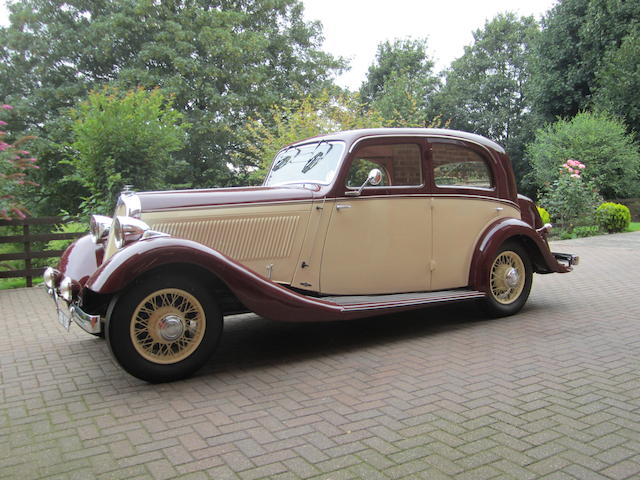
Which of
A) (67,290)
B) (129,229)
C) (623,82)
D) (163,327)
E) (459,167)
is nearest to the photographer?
(163,327)

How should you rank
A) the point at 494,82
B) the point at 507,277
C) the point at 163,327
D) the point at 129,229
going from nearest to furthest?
the point at 163,327
the point at 129,229
the point at 507,277
the point at 494,82

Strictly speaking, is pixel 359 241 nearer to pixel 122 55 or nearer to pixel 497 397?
pixel 497 397

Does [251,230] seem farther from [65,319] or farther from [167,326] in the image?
[65,319]

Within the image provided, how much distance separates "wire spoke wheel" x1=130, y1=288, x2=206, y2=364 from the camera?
3494mm

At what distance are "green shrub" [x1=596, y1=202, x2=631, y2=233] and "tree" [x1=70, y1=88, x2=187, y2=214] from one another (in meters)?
13.0

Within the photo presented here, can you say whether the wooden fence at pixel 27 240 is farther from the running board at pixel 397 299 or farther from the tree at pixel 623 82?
the tree at pixel 623 82

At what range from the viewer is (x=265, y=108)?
835 inches

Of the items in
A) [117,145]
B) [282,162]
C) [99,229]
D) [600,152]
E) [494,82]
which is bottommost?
[99,229]

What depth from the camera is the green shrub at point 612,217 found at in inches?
602

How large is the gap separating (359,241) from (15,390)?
292 cm

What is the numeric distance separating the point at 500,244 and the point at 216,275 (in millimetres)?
3066

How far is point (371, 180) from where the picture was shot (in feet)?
14.0

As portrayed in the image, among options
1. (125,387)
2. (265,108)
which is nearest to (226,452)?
(125,387)

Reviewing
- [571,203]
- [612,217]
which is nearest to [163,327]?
[571,203]
